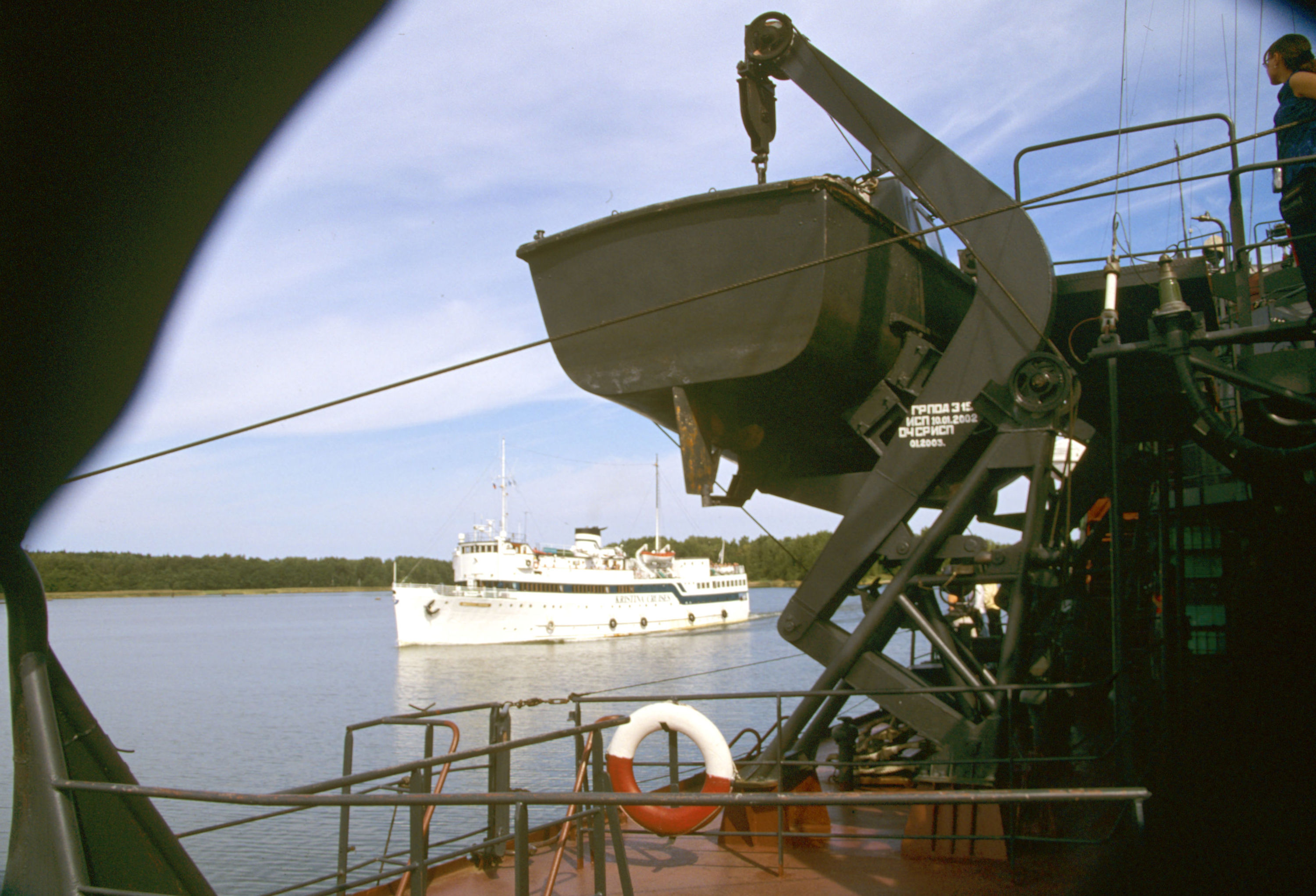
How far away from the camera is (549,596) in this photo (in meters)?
54.7

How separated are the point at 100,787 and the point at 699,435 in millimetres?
4493

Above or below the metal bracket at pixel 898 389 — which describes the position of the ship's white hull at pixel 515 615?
below

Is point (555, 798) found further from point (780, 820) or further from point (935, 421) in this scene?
point (935, 421)

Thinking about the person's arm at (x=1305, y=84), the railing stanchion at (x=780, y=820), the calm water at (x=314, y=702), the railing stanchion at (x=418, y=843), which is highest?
the person's arm at (x=1305, y=84)

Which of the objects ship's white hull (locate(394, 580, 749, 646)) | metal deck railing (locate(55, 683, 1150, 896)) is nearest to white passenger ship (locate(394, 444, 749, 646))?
ship's white hull (locate(394, 580, 749, 646))

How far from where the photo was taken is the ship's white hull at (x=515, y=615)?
51469mm

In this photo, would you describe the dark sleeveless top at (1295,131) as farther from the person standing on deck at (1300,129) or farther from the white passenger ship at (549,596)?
the white passenger ship at (549,596)

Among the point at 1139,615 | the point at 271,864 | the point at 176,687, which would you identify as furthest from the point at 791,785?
the point at 176,687

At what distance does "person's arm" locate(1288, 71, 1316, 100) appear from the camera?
197 inches

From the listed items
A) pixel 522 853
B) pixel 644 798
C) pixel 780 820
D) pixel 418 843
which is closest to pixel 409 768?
pixel 418 843

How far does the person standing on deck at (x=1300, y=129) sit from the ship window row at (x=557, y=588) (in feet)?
166

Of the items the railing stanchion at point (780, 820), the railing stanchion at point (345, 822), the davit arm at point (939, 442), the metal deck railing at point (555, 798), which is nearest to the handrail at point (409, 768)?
the metal deck railing at point (555, 798)

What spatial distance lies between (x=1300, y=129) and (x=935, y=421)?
2.70 m

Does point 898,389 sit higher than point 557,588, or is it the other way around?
point 898,389
